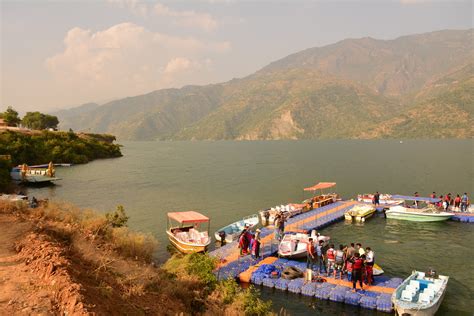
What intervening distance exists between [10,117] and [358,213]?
11544 cm

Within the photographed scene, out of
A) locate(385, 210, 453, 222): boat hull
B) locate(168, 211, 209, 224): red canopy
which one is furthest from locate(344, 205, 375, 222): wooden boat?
locate(168, 211, 209, 224): red canopy

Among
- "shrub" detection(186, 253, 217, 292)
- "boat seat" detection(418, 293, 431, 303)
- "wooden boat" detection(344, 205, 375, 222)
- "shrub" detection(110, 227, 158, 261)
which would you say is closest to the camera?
"shrub" detection(186, 253, 217, 292)

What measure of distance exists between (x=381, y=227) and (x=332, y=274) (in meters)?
16.3

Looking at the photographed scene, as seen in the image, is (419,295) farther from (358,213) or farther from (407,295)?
(358,213)

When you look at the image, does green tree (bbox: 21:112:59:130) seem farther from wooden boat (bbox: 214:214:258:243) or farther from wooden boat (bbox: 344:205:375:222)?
wooden boat (bbox: 344:205:375:222)

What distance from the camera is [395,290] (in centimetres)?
1858

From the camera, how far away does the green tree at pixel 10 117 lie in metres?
113

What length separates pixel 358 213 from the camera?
3819 centimetres

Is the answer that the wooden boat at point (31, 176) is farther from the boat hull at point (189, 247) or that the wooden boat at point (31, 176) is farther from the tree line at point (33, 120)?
the tree line at point (33, 120)

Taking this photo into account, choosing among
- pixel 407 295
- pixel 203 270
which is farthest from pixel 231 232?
pixel 407 295

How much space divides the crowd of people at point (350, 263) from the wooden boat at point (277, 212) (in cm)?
1339

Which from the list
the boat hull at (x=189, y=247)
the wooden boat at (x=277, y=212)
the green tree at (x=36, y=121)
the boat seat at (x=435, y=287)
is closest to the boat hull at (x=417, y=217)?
the wooden boat at (x=277, y=212)

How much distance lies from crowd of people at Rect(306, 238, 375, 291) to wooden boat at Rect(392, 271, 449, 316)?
193 centimetres

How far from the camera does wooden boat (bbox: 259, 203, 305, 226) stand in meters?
36.6
